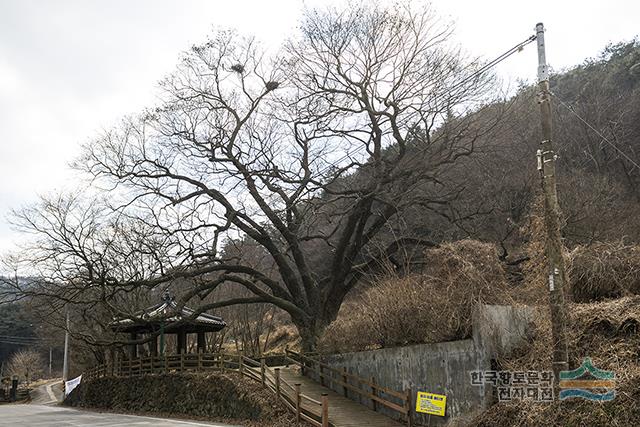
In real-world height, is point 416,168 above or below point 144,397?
→ above

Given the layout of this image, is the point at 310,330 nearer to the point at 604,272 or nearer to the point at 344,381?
the point at 344,381

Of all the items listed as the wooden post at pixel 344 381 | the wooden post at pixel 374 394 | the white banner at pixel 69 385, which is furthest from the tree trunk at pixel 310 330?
the white banner at pixel 69 385

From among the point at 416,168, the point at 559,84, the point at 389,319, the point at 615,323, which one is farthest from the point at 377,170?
the point at 559,84

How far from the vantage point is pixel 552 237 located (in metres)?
10.3

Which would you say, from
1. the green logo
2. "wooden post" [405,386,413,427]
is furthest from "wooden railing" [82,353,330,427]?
the green logo

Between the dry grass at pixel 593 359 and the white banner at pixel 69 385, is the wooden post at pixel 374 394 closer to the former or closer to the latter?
the dry grass at pixel 593 359

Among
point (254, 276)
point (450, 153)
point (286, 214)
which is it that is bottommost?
point (254, 276)

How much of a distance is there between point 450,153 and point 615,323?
1209 cm

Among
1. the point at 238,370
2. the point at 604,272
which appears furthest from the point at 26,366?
the point at 604,272

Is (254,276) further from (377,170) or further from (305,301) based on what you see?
(377,170)

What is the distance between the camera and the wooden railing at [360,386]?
598 inches

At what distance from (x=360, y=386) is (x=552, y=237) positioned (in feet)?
30.6

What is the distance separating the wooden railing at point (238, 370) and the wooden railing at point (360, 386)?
102 centimetres

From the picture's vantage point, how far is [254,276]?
26141 millimetres
